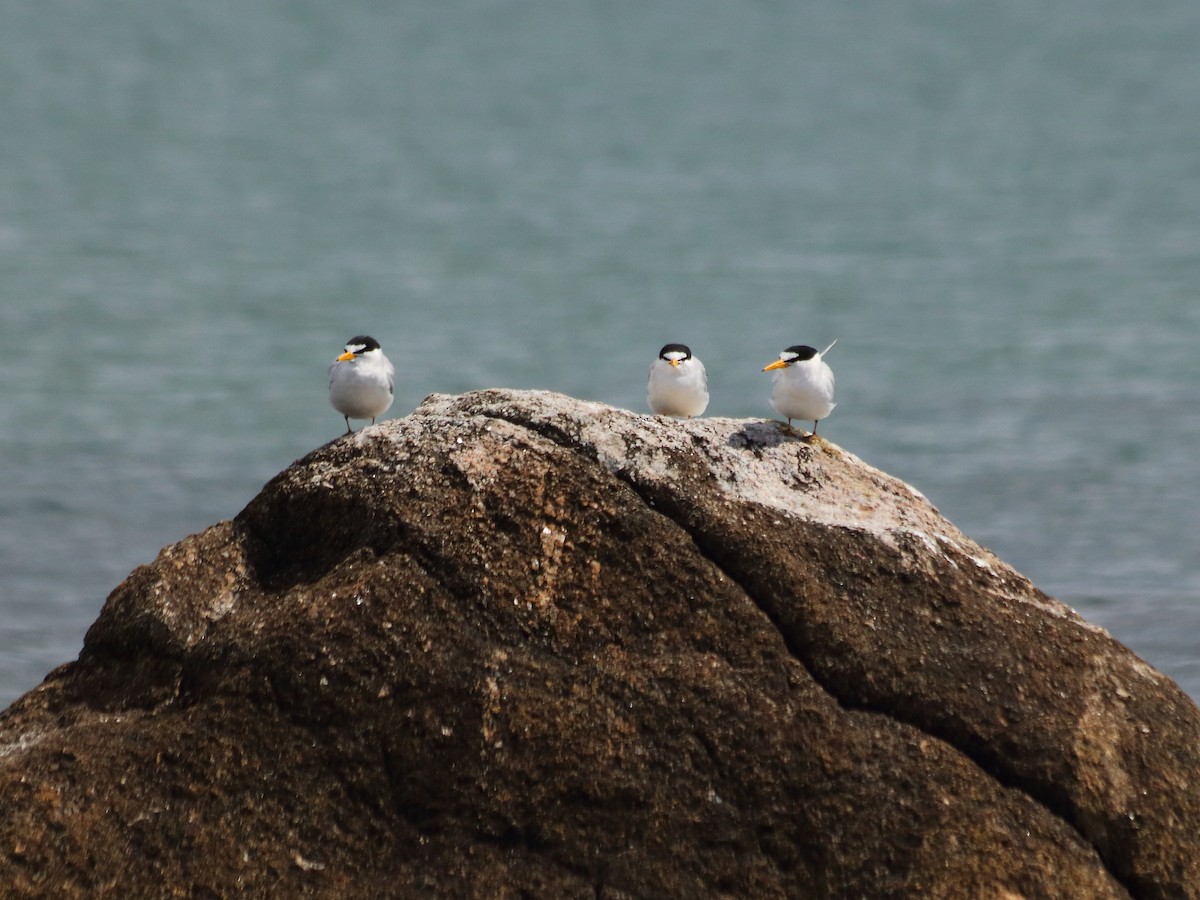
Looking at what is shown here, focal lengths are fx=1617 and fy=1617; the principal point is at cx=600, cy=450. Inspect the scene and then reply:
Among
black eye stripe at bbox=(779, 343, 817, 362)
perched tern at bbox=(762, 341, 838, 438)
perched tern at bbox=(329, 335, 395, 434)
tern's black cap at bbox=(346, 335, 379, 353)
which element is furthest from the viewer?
tern's black cap at bbox=(346, 335, 379, 353)

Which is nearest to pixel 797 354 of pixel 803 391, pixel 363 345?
pixel 803 391

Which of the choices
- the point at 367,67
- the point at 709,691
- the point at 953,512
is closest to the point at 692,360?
the point at 709,691

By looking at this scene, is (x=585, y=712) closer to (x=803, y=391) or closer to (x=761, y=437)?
(x=761, y=437)

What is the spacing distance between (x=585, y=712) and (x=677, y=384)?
2807mm

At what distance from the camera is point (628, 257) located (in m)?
29.6

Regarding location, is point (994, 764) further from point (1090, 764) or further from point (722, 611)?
point (722, 611)

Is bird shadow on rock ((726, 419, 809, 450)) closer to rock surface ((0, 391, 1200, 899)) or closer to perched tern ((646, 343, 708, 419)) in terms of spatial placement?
rock surface ((0, 391, 1200, 899))

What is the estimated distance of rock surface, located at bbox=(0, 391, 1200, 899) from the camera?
22.5 ft

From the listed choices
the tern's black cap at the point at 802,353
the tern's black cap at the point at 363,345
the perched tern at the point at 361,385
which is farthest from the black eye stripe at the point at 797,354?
the tern's black cap at the point at 363,345

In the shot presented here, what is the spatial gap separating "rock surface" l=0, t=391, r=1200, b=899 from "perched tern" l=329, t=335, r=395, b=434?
1367mm

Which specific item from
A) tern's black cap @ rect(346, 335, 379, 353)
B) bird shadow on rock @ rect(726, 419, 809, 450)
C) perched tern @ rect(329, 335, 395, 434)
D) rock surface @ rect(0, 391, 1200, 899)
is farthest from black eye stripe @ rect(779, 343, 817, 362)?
tern's black cap @ rect(346, 335, 379, 353)

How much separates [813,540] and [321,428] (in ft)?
47.4

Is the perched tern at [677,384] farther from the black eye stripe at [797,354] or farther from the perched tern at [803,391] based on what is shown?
the perched tern at [803,391]

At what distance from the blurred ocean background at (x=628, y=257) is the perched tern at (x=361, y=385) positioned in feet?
18.3
